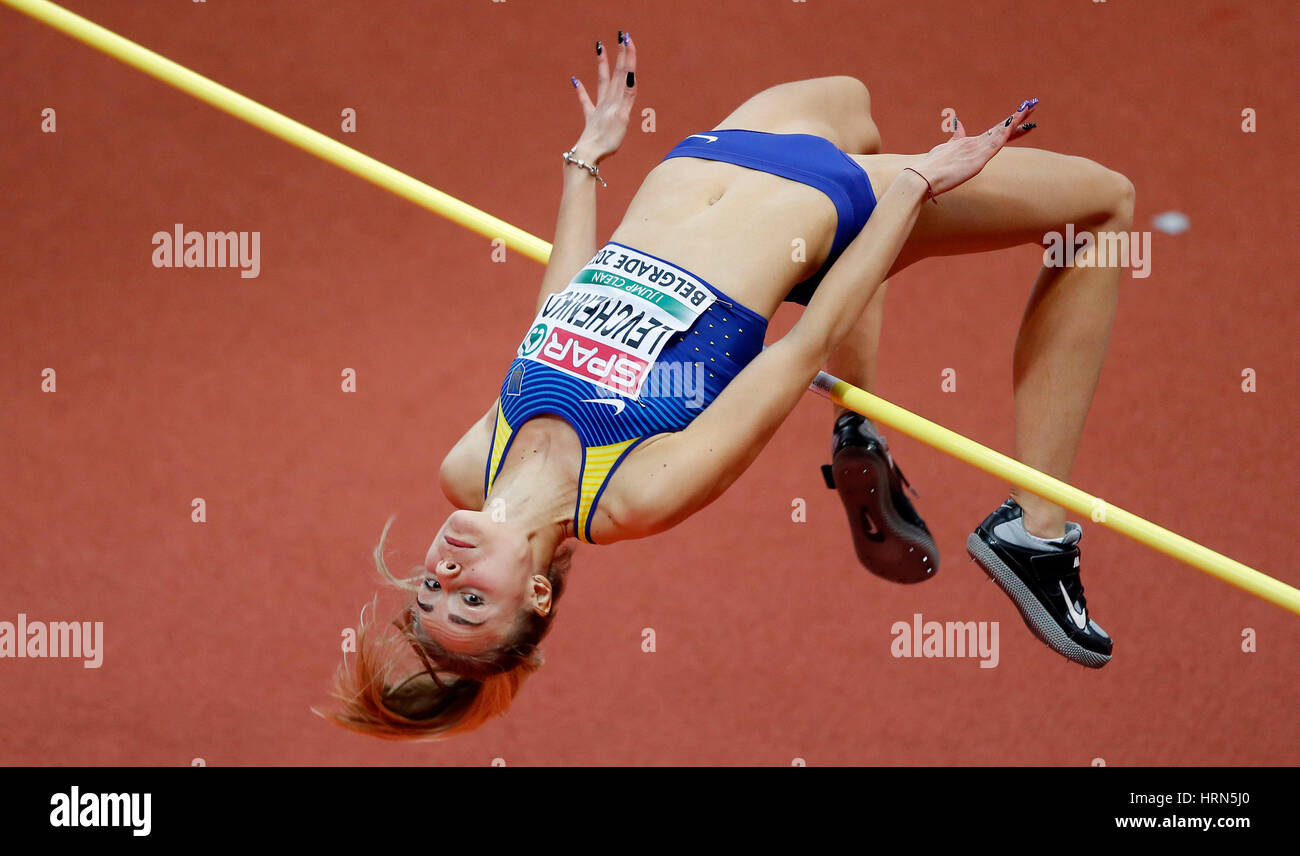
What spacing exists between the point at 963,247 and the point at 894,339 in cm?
162

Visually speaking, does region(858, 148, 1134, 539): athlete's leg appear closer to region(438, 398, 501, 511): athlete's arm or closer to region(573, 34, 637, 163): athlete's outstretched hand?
region(573, 34, 637, 163): athlete's outstretched hand

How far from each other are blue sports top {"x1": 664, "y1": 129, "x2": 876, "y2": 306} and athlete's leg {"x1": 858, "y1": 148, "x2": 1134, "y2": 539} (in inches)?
2.0

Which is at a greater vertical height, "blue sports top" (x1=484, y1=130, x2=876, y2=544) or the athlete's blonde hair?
"blue sports top" (x1=484, y1=130, x2=876, y2=544)

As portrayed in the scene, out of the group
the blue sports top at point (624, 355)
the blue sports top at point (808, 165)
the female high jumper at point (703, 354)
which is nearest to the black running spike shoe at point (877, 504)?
the female high jumper at point (703, 354)

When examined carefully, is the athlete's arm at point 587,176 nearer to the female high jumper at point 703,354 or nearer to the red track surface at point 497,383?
the female high jumper at point 703,354

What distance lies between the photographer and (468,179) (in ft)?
11.1

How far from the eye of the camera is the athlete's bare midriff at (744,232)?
165cm

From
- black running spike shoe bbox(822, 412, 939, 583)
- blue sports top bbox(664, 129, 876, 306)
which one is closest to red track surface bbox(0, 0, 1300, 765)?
black running spike shoe bbox(822, 412, 939, 583)

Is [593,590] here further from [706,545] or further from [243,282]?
[243,282]

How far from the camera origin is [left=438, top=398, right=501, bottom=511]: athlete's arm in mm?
1671

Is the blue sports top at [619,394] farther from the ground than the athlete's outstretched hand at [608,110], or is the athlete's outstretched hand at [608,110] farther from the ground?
the athlete's outstretched hand at [608,110]

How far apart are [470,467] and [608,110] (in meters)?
0.55

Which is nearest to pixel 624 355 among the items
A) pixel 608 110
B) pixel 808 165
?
pixel 808 165
